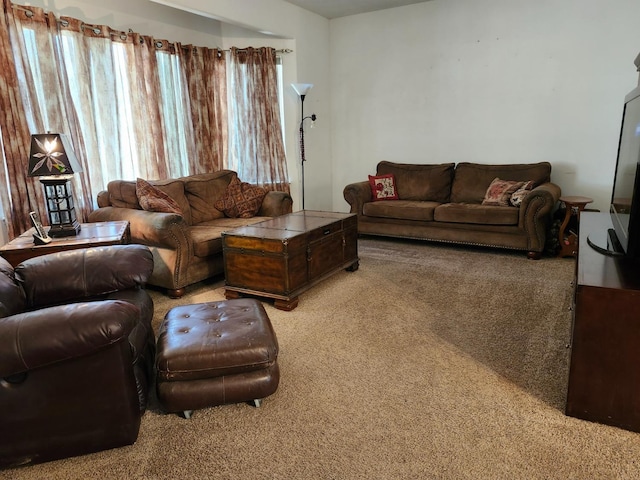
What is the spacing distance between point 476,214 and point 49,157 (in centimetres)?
374

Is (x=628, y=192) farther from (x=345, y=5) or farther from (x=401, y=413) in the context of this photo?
(x=345, y=5)

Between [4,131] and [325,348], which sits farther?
[4,131]

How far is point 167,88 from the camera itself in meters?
4.58

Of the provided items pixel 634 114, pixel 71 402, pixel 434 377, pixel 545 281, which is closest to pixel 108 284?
pixel 71 402

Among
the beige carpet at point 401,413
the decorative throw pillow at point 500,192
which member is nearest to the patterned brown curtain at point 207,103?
the beige carpet at point 401,413

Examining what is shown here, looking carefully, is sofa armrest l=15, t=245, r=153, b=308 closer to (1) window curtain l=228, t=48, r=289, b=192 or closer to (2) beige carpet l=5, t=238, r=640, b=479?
(2) beige carpet l=5, t=238, r=640, b=479

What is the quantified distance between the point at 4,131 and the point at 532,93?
196 inches

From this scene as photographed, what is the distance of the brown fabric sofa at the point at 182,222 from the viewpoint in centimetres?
339

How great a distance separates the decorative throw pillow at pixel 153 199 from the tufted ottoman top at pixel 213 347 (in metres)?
1.59

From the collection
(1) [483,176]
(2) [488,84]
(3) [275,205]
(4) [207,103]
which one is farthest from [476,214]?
(4) [207,103]

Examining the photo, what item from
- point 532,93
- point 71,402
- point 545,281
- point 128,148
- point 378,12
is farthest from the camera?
point 378,12

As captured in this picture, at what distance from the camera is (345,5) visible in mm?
5348

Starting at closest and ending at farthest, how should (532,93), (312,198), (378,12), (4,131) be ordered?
(4,131) < (532,93) < (378,12) < (312,198)

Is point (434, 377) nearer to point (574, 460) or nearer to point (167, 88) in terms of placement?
point (574, 460)
